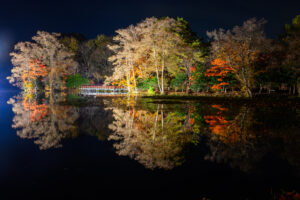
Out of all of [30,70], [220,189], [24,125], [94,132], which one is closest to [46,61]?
[30,70]

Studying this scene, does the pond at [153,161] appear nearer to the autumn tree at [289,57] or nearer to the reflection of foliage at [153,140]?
the reflection of foliage at [153,140]

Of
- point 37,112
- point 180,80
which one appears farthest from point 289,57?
point 37,112

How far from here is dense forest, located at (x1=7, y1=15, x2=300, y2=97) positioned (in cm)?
1819

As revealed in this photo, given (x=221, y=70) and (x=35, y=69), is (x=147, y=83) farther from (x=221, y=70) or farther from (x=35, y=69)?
(x=35, y=69)

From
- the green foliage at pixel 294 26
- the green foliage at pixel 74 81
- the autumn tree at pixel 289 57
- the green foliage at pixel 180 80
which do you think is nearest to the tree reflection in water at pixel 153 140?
the autumn tree at pixel 289 57

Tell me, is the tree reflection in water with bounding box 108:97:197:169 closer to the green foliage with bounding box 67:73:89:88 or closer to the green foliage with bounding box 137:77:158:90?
the green foliage with bounding box 137:77:158:90

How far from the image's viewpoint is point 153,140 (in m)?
5.81

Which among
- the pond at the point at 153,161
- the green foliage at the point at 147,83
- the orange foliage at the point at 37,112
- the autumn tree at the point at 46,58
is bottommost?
the pond at the point at 153,161

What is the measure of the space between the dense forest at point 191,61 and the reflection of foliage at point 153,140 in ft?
43.3

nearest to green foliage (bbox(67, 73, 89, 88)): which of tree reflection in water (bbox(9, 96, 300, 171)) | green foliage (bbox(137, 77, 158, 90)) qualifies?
green foliage (bbox(137, 77, 158, 90))

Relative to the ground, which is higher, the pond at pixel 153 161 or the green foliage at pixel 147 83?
the green foliage at pixel 147 83

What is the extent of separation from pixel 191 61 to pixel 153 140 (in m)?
19.5

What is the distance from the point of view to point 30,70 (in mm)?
32281

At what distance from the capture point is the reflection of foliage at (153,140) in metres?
4.43
